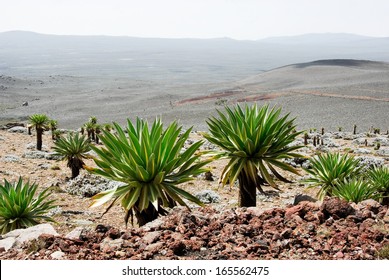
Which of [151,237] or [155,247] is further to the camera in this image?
[151,237]

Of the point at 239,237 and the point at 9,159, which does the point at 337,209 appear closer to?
the point at 239,237

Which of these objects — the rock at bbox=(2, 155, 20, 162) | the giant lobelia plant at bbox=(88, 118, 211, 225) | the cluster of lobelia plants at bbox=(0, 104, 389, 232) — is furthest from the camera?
the rock at bbox=(2, 155, 20, 162)

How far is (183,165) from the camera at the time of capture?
273 inches

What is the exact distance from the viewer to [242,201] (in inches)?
315

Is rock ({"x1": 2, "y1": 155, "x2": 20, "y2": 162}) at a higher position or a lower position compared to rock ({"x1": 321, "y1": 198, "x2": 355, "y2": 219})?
lower

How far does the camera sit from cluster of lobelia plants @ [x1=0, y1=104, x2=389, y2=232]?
21.1ft

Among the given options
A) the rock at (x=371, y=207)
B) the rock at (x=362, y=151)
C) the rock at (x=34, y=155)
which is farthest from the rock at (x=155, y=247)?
the rock at (x=362, y=151)

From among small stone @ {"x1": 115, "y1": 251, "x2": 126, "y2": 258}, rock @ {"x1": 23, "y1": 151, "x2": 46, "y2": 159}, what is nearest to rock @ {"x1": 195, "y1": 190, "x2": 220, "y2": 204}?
small stone @ {"x1": 115, "y1": 251, "x2": 126, "y2": 258}

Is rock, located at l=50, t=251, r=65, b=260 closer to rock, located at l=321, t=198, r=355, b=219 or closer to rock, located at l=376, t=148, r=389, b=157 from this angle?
rock, located at l=321, t=198, r=355, b=219

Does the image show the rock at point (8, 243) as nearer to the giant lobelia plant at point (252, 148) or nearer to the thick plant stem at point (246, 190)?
the giant lobelia plant at point (252, 148)

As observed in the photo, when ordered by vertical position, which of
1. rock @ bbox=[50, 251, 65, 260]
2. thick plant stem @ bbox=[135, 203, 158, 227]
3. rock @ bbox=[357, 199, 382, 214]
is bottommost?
thick plant stem @ bbox=[135, 203, 158, 227]

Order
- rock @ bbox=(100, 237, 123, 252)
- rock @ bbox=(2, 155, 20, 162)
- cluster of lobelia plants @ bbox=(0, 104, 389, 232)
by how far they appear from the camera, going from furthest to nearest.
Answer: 1. rock @ bbox=(2, 155, 20, 162)
2. cluster of lobelia plants @ bbox=(0, 104, 389, 232)
3. rock @ bbox=(100, 237, 123, 252)

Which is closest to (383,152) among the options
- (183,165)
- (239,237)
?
(183,165)

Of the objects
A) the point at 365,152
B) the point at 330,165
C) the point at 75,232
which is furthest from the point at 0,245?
the point at 365,152
